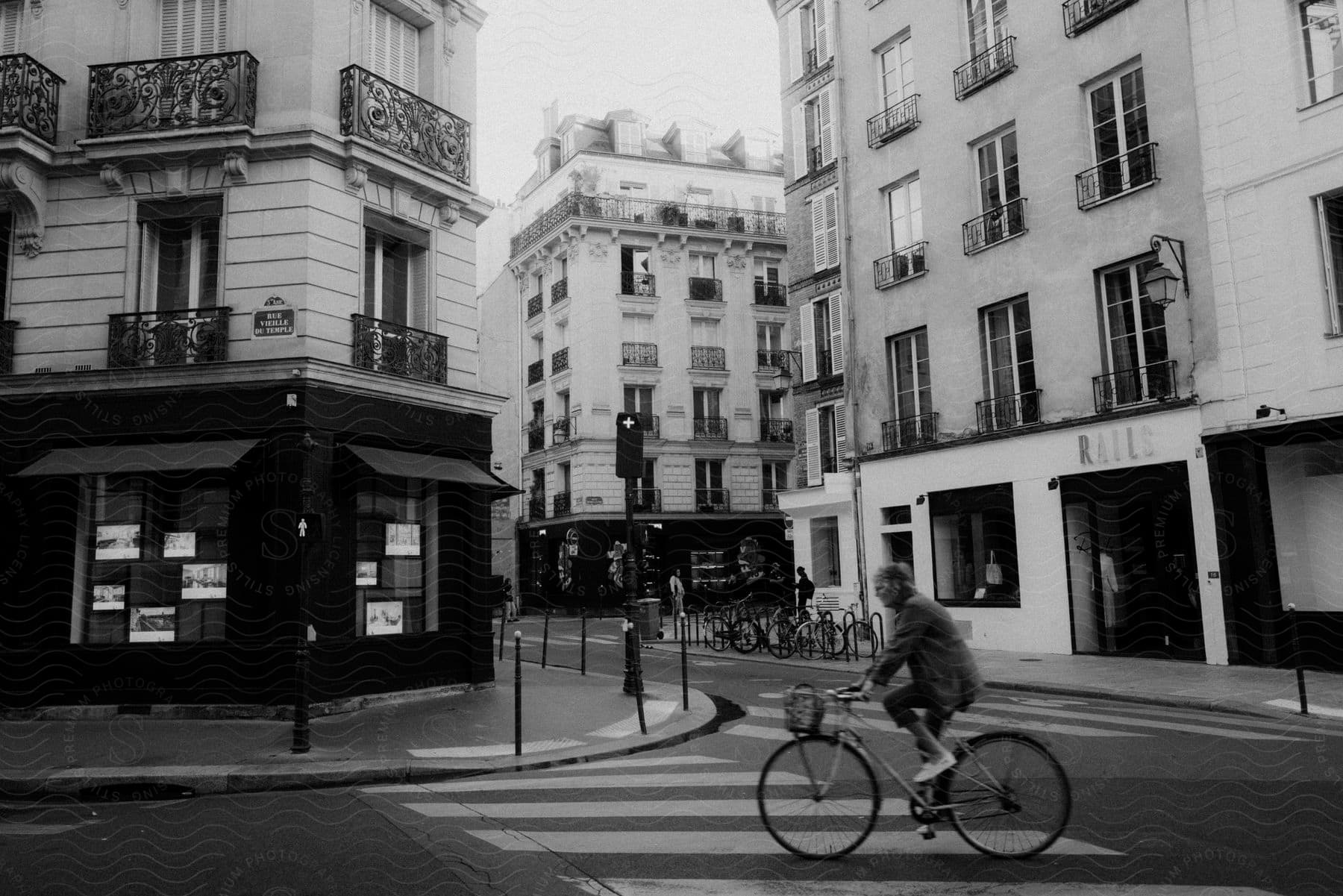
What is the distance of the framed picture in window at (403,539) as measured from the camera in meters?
13.2

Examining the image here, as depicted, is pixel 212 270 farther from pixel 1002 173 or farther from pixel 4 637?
pixel 1002 173

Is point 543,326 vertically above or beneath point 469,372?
above

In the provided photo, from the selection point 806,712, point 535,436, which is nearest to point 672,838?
point 806,712

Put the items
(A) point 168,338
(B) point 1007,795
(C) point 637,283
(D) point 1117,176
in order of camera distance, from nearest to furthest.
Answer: (B) point 1007,795 < (A) point 168,338 < (D) point 1117,176 < (C) point 637,283

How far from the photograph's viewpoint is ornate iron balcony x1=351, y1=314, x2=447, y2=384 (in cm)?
1281

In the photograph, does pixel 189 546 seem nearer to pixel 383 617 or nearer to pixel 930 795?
pixel 383 617

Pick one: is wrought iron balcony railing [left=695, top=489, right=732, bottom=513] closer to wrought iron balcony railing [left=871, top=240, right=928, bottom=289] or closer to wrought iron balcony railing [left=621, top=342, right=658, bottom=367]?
wrought iron balcony railing [left=621, top=342, right=658, bottom=367]

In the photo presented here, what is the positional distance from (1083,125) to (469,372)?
11566mm

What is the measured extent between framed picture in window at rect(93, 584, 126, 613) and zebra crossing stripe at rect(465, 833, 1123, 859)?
8002 mm

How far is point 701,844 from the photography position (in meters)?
5.84

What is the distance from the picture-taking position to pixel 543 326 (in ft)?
147

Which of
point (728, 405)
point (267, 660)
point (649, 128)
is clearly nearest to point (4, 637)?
point (267, 660)

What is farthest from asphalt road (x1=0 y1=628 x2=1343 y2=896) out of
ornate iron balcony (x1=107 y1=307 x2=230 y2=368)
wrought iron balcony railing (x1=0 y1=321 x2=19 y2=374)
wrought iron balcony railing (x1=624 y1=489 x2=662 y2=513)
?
wrought iron balcony railing (x1=624 y1=489 x2=662 y2=513)

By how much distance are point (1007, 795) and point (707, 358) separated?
3758cm
